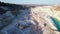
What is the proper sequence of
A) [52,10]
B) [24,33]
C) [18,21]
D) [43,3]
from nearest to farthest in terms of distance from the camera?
1. [24,33]
2. [18,21]
3. [52,10]
4. [43,3]

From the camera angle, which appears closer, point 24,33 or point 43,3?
point 24,33

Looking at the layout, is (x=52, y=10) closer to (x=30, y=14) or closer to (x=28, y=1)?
(x=30, y=14)

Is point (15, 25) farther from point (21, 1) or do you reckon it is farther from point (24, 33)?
point (21, 1)

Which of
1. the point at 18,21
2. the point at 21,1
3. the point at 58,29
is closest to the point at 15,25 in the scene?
the point at 18,21

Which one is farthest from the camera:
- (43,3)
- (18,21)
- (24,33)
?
(43,3)

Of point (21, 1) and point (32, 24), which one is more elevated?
point (21, 1)

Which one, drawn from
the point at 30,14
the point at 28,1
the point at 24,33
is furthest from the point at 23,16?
the point at 28,1
